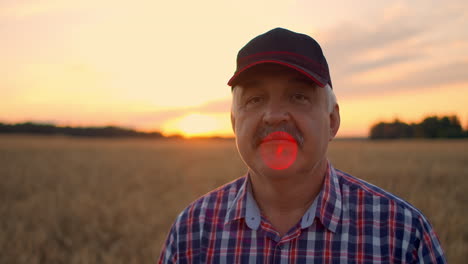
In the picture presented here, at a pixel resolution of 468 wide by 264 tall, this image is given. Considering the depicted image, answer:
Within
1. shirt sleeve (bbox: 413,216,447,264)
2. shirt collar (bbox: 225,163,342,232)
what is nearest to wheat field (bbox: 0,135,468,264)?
shirt collar (bbox: 225,163,342,232)

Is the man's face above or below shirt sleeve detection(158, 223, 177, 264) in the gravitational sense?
above

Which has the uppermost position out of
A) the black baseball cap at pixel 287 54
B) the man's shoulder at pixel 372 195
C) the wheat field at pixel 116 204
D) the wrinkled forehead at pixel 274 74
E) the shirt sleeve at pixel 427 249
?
the black baseball cap at pixel 287 54

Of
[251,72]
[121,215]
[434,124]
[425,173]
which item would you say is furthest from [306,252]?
[425,173]

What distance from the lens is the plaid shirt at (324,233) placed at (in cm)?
166

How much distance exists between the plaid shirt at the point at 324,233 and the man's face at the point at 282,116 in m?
0.24

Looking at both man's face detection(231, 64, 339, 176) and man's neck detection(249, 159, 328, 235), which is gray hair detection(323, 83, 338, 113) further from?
man's neck detection(249, 159, 328, 235)

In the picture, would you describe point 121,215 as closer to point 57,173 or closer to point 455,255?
point 455,255

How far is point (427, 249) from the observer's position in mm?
1617

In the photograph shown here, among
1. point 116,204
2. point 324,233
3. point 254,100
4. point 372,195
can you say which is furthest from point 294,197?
point 116,204

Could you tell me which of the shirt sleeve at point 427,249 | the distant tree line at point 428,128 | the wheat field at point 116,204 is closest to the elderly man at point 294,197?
the shirt sleeve at point 427,249

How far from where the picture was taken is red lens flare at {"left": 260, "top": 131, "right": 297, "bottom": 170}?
1662mm

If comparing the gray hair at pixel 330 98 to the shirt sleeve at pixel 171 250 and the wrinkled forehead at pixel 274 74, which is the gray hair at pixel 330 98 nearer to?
the wrinkled forehead at pixel 274 74

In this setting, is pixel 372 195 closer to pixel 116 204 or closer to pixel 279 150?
pixel 279 150

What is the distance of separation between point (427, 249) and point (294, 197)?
2.08 feet
